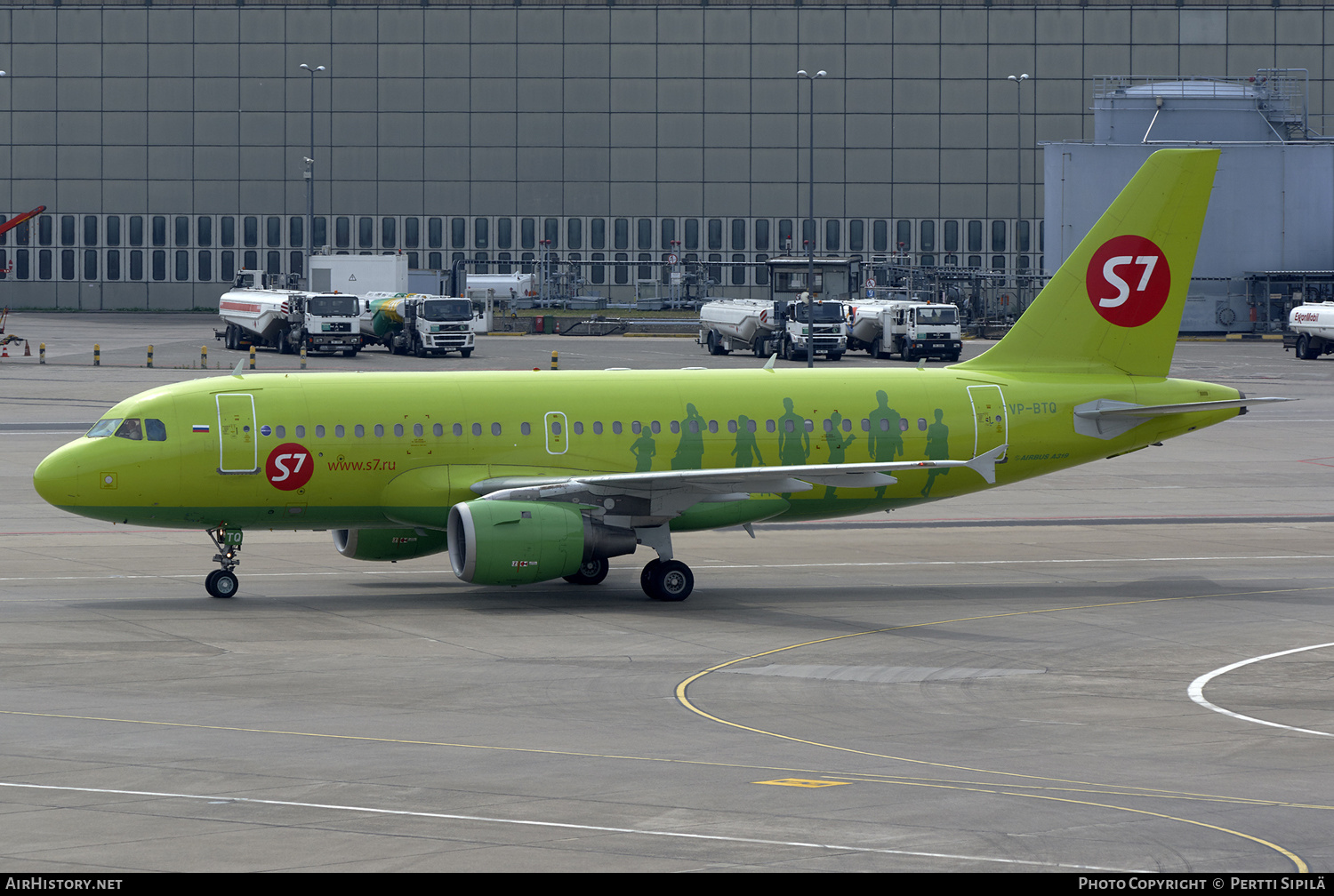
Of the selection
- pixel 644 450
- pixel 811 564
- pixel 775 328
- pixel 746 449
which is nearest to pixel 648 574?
pixel 644 450

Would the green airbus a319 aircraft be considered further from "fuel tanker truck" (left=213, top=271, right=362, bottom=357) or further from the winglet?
"fuel tanker truck" (left=213, top=271, right=362, bottom=357)

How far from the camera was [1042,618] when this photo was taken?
30.6 metres

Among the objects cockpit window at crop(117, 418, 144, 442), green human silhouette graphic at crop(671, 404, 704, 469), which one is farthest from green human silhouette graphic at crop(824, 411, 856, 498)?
cockpit window at crop(117, 418, 144, 442)

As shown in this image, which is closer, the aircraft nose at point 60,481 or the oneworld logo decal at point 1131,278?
the aircraft nose at point 60,481

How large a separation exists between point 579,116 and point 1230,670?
12403 cm

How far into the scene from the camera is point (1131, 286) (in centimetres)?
3638

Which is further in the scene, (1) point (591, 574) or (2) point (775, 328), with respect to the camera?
(2) point (775, 328)

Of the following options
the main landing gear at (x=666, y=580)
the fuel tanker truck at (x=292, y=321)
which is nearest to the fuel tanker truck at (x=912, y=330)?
the fuel tanker truck at (x=292, y=321)

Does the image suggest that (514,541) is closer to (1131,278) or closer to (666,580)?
(666,580)

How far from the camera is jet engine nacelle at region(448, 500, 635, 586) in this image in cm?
3019

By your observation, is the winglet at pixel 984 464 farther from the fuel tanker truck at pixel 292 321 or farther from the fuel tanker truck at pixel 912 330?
the fuel tanker truck at pixel 292 321

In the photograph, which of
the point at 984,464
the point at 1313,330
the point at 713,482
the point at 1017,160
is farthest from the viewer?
the point at 1017,160

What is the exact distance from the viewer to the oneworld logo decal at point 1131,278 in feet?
119

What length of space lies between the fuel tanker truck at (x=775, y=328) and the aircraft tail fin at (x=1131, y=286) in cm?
5633
